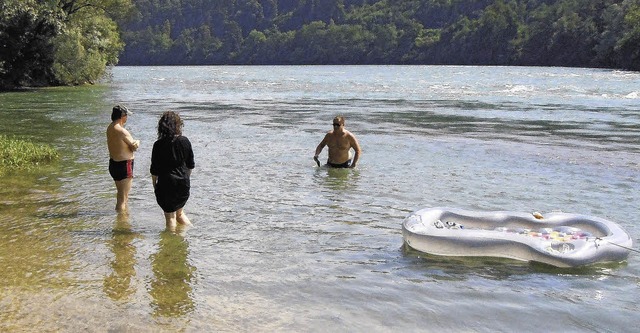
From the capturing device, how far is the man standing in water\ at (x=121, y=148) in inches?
373

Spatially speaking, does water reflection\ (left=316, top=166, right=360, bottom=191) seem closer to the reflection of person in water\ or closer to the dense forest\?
the reflection of person in water\

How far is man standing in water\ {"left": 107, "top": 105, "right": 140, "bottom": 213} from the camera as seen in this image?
948cm

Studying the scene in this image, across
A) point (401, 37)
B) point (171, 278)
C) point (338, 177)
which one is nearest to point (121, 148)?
point (171, 278)

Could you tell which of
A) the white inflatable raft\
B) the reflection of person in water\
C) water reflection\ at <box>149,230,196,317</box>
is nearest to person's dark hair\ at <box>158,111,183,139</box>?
the reflection of person in water\

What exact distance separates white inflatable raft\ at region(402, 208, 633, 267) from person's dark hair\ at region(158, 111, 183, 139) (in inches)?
114

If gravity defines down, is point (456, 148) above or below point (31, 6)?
below

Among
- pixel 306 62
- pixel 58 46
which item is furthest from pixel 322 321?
pixel 306 62

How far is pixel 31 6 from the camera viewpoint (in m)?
44.3

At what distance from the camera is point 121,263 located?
7.65 m

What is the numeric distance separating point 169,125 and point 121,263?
5.75 ft

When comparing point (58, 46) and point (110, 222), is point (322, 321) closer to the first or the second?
point (110, 222)

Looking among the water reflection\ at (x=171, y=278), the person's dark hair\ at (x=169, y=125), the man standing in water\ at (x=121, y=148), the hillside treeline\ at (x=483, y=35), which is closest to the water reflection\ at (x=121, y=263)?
the water reflection\ at (x=171, y=278)

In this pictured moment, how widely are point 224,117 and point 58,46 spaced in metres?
24.8

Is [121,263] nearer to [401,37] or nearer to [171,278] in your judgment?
[171,278]
